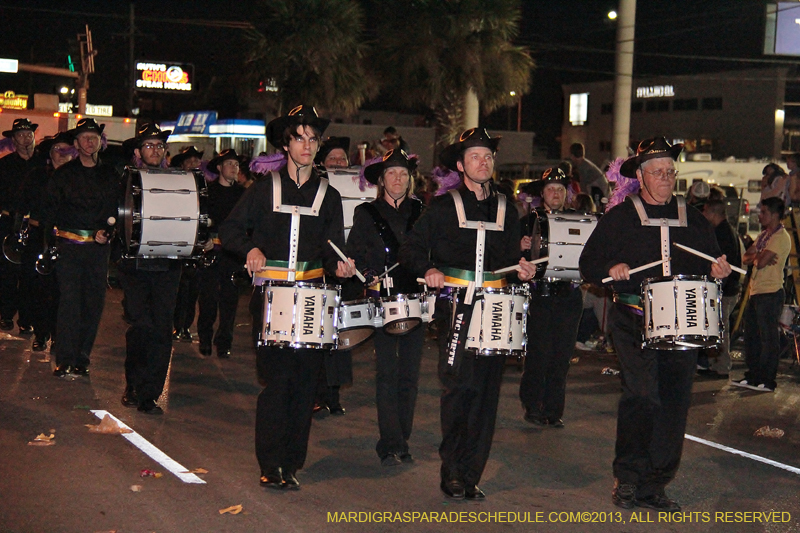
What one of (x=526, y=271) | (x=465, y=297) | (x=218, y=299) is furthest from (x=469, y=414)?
(x=218, y=299)

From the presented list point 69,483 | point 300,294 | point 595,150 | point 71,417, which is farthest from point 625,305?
point 595,150

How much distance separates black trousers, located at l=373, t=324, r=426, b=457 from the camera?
7.47 metres

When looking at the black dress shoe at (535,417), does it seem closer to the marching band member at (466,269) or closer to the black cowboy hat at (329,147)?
the marching band member at (466,269)

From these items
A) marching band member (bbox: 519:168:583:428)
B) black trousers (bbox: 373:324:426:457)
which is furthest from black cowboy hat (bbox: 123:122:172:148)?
marching band member (bbox: 519:168:583:428)

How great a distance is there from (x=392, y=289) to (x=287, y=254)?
126cm

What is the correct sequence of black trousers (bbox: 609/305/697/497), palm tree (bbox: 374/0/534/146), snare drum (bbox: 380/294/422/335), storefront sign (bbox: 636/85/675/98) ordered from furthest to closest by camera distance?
1. storefront sign (bbox: 636/85/675/98)
2. palm tree (bbox: 374/0/534/146)
3. snare drum (bbox: 380/294/422/335)
4. black trousers (bbox: 609/305/697/497)

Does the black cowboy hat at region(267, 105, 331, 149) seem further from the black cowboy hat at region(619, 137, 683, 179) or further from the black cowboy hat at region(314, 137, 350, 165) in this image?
the black cowboy hat at region(314, 137, 350, 165)

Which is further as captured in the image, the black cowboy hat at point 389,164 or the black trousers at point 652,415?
the black cowboy hat at point 389,164

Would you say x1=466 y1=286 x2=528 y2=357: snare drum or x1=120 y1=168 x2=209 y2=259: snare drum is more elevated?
x1=120 y1=168 x2=209 y2=259: snare drum

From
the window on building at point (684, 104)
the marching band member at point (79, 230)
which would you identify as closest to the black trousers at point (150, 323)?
the marching band member at point (79, 230)

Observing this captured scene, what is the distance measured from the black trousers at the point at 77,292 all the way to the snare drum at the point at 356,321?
12.5 ft

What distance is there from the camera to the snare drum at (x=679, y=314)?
6.25 m

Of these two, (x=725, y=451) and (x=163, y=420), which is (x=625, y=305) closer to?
(x=725, y=451)

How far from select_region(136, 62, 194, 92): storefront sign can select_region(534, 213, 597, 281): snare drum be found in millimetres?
49546
